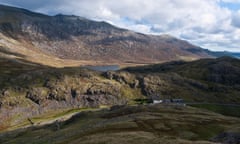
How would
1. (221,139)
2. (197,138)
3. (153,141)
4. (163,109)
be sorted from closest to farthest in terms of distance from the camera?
1. (153,141)
2. (221,139)
3. (197,138)
4. (163,109)

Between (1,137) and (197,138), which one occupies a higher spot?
(197,138)

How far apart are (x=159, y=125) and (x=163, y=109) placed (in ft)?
168

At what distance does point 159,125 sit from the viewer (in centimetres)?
10444

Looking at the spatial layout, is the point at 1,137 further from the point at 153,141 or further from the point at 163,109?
the point at 153,141

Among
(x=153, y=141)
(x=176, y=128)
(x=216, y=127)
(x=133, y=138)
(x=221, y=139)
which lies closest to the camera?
(x=153, y=141)

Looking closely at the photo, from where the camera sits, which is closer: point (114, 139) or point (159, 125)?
point (114, 139)

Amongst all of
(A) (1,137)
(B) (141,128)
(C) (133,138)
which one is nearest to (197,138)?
(B) (141,128)

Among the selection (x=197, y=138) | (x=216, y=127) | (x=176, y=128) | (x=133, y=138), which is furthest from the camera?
(x=216, y=127)

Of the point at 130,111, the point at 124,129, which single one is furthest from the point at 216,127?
the point at 130,111

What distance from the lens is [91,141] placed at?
261 feet

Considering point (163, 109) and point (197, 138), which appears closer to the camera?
point (197, 138)

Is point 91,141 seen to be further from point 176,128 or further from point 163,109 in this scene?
point 163,109

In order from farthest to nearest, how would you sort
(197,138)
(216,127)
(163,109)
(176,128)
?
1. (163,109)
2. (216,127)
3. (176,128)
4. (197,138)

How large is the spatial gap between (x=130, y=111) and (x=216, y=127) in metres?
54.9
